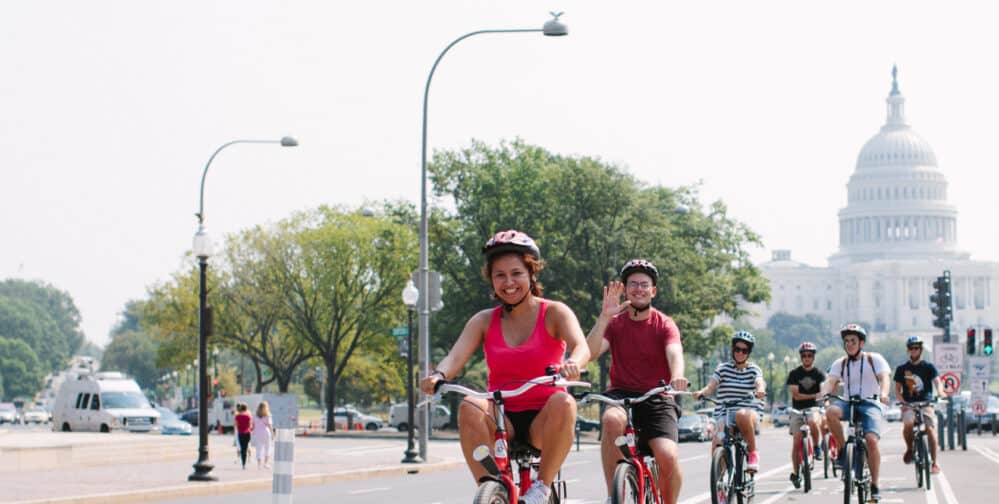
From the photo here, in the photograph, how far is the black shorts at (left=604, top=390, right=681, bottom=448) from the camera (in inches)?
422

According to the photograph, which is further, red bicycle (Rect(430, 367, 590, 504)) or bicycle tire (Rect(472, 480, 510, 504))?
red bicycle (Rect(430, 367, 590, 504))

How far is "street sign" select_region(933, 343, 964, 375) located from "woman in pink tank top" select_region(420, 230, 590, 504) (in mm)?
32138

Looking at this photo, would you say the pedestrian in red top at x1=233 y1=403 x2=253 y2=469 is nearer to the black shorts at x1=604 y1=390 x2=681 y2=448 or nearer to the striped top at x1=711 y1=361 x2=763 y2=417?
the striped top at x1=711 y1=361 x2=763 y2=417

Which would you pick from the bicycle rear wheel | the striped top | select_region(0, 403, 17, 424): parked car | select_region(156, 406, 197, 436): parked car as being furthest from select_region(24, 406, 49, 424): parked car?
the striped top

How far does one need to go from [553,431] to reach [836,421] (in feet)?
26.3

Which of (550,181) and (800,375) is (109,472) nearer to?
(800,375)

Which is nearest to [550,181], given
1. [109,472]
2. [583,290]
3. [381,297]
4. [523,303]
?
[583,290]

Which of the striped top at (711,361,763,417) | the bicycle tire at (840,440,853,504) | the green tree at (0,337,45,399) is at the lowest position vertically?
the bicycle tire at (840,440,853,504)

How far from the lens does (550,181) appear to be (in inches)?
2343

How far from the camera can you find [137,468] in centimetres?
2988

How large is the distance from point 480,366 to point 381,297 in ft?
19.3

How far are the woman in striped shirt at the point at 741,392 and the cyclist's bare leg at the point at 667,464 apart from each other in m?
3.77

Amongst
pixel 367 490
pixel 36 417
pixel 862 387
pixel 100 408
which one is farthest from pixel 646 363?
pixel 36 417

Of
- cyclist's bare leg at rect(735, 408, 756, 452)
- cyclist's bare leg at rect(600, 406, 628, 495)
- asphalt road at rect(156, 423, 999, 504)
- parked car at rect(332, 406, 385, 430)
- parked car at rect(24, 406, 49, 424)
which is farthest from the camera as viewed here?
parked car at rect(24, 406, 49, 424)
